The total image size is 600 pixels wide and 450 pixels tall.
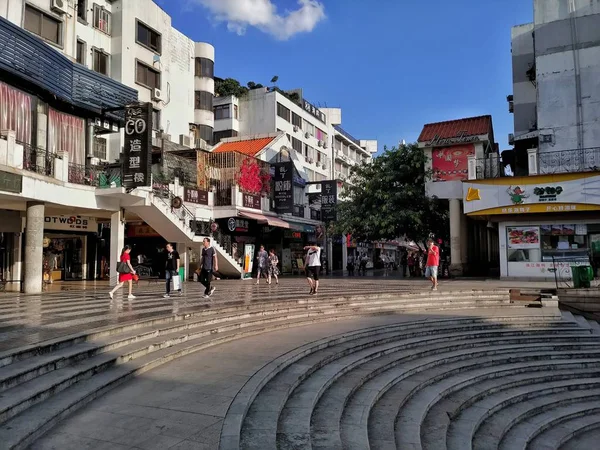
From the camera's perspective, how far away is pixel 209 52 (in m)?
32.1

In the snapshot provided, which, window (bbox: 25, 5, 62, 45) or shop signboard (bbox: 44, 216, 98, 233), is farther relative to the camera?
shop signboard (bbox: 44, 216, 98, 233)

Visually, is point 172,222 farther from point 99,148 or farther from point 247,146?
point 247,146

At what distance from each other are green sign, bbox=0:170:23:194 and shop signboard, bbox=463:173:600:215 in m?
19.0

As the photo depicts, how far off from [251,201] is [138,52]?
1009 centimetres

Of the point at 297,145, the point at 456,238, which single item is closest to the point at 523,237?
the point at 456,238

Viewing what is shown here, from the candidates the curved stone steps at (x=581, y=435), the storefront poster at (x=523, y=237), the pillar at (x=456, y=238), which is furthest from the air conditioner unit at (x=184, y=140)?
the curved stone steps at (x=581, y=435)

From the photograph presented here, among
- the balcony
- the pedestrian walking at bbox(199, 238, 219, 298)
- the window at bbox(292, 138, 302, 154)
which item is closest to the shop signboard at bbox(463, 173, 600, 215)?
the balcony

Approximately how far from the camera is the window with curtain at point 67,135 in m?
16.3

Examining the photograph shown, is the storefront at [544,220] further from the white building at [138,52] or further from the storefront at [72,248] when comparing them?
the storefront at [72,248]

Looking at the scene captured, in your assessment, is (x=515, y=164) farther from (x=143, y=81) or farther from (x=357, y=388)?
(x=357, y=388)

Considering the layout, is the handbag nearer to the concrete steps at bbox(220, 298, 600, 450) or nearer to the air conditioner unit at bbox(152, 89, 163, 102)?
the concrete steps at bbox(220, 298, 600, 450)

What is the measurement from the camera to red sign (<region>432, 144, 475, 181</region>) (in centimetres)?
2494

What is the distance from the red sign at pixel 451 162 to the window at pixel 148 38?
16.9m

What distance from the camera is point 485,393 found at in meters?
7.82
